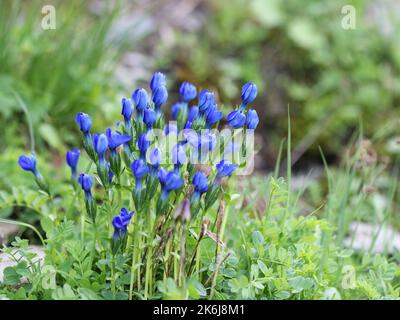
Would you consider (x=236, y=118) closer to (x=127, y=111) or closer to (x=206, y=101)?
(x=206, y=101)

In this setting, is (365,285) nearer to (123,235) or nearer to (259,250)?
(259,250)

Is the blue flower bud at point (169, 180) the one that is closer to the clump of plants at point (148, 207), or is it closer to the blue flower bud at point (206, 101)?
the clump of plants at point (148, 207)

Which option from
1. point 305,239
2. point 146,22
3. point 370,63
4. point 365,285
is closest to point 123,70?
point 146,22

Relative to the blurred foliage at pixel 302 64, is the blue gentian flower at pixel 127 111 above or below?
below

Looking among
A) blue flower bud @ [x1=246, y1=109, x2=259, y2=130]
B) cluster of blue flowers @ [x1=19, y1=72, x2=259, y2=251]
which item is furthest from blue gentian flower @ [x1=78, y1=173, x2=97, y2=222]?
blue flower bud @ [x1=246, y1=109, x2=259, y2=130]

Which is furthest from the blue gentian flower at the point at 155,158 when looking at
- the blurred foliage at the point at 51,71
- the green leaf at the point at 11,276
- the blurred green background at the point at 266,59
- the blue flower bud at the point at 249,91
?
the blurred green background at the point at 266,59

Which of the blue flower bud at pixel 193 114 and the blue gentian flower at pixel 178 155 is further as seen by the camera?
the blue flower bud at pixel 193 114

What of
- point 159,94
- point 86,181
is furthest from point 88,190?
point 159,94
